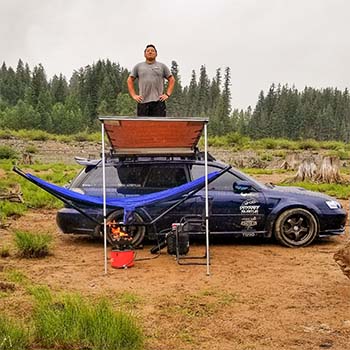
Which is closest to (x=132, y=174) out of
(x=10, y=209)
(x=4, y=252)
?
(x=4, y=252)

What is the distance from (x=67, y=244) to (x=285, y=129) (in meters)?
87.3

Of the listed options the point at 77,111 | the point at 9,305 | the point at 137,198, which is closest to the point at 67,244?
the point at 137,198

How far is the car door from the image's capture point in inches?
346

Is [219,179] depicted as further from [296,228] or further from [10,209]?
[10,209]

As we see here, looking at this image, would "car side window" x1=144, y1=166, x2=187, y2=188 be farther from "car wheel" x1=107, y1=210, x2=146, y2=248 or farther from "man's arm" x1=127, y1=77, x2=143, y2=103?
"man's arm" x1=127, y1=77, x2=143, y2=103

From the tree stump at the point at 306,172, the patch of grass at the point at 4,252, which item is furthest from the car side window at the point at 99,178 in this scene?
the tree stump at the point at 306,172

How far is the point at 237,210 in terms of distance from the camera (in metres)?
8.80

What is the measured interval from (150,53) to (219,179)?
229cm

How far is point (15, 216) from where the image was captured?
37.2ft

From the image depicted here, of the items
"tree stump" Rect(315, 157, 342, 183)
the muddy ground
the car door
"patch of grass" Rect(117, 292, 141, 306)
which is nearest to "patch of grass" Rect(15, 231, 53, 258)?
the muddy ground

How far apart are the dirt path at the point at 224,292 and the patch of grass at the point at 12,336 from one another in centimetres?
96

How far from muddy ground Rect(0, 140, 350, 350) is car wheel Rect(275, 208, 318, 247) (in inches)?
6.5

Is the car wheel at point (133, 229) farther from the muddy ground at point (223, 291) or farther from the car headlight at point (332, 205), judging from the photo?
the car headlight at point (332, 205)

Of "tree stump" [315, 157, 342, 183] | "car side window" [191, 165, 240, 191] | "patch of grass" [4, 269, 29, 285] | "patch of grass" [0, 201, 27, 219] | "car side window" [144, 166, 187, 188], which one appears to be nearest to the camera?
"patch of grass" [4, 269, 29, 285]
